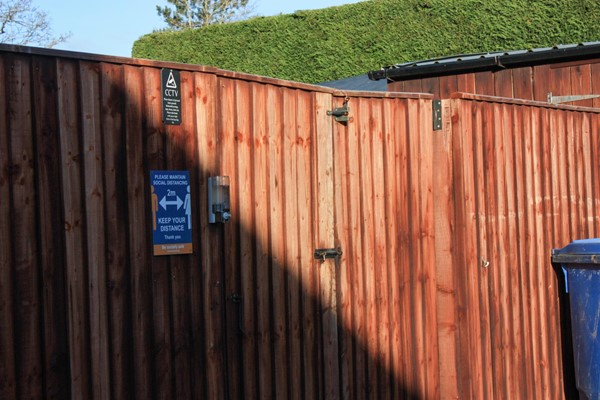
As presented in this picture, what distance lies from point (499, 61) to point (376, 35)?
10.4 metres

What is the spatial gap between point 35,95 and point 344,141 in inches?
88.1

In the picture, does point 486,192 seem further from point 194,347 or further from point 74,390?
point 74,390

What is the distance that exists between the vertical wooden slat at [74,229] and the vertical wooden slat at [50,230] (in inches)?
1.2

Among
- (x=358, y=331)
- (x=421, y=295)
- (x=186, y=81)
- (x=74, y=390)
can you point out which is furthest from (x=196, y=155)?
(x=421, y=295)

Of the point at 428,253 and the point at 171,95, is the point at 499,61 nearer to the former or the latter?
the point at 428,253

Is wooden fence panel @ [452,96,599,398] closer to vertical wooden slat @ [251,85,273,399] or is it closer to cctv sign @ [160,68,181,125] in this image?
vertical wooden slat @ [251,85,273,399]

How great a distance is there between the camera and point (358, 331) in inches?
216

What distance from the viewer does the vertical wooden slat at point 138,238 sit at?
13.8 ft

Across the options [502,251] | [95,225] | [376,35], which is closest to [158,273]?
[95,225]

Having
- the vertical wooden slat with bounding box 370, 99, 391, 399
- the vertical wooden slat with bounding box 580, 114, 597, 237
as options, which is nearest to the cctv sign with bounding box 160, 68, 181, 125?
the vertical wooden slat with bounding box 370, 99, 391, 399

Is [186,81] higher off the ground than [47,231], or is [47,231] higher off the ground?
[186,81]

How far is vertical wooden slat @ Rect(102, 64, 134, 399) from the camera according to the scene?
162 inches

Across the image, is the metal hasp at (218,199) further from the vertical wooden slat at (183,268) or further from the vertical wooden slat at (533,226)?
the vertical wooden slat at (533,226)

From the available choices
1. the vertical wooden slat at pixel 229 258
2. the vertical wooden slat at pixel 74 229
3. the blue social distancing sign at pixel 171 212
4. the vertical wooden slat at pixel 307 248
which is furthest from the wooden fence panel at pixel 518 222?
the vertical wooden slat at pixel 74 229
